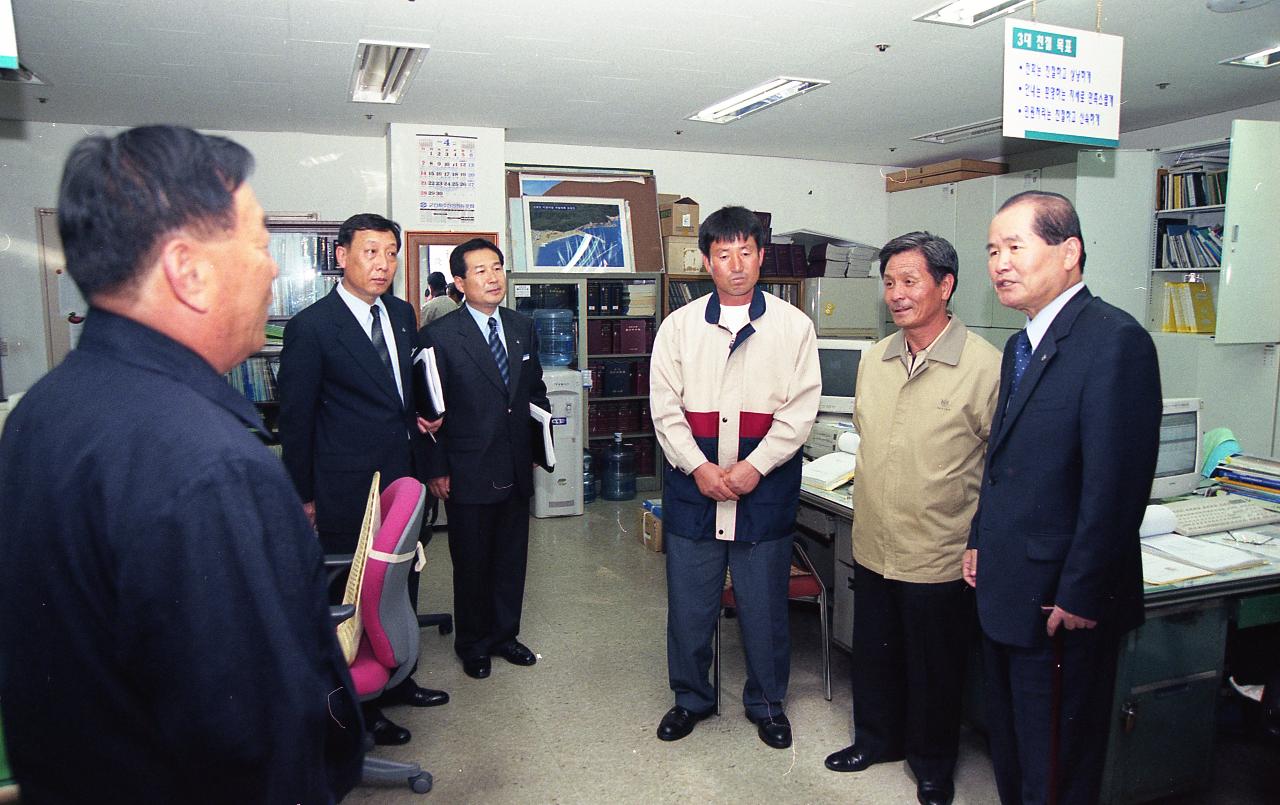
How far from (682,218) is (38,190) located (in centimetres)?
451

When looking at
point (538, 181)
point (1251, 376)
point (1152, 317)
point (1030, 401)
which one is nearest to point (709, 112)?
point (538, 181)

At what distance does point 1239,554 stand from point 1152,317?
3.83m

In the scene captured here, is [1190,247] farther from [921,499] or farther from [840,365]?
[921,499]

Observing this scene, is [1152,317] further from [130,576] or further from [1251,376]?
[130,576]

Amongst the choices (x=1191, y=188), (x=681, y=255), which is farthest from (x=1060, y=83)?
(x=681, y=255)

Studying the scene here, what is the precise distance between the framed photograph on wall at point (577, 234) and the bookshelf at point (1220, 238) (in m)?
3.74

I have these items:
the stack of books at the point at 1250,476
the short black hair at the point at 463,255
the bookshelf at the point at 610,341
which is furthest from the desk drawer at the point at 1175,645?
the bookshelf at the point at 610,341

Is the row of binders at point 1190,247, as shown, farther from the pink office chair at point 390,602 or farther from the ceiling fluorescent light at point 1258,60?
the pink office chair at point 390,602

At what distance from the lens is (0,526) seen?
2.86ft

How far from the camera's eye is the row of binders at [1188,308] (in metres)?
5.28

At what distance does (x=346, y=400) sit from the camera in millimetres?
2727

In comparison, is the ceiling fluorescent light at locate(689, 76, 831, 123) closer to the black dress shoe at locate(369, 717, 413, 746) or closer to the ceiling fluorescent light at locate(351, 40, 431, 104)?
the ceiling fluorescent light at locate(351, 40, 431, 104)

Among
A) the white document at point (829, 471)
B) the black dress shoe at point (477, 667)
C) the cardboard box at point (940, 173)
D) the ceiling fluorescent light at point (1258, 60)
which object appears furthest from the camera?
the cardboard box at point (940, 173)

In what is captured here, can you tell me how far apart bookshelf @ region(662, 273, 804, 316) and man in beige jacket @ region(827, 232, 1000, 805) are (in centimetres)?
405
